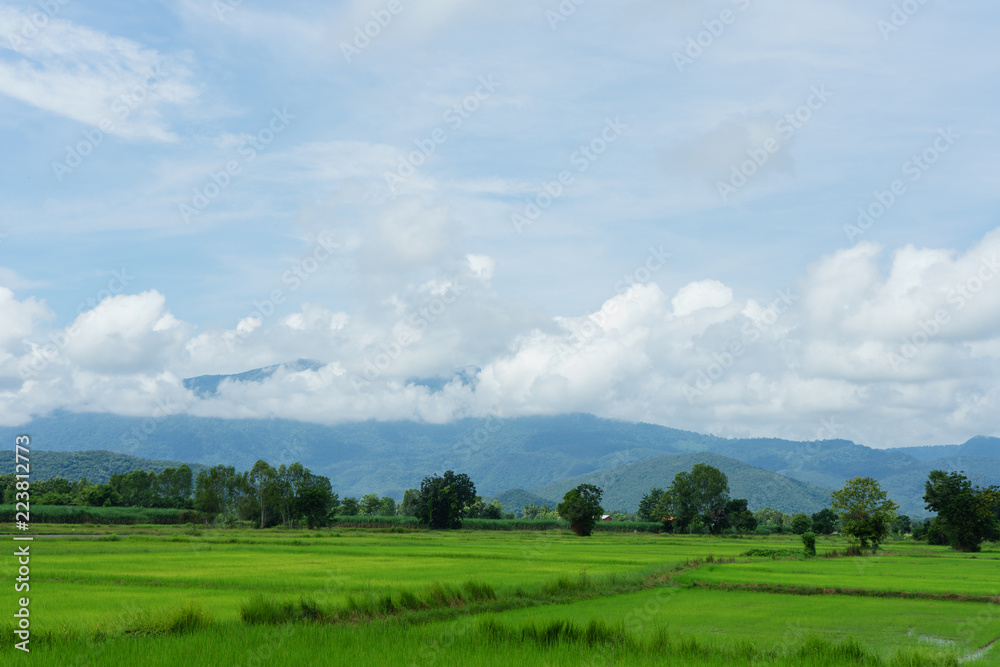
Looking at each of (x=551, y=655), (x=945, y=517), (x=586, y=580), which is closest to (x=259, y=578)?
(x=586, y=580)

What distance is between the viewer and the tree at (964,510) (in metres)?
65.4

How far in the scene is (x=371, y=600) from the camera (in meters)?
19.4

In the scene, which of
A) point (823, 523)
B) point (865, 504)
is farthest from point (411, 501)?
point (823, 523)

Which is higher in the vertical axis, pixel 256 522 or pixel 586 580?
pixel 586 580

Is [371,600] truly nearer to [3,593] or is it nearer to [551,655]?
[551,655]

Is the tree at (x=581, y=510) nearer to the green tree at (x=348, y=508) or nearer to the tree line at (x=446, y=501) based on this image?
the tree line at (x=446, y=501)

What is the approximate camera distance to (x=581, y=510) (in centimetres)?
9050

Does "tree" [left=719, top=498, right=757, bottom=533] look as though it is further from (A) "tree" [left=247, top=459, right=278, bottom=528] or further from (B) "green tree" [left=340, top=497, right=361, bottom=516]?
(B) "green tree" [left=340, top=497, right=361, bottom=516]

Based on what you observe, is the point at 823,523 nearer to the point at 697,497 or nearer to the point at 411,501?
the point at 697,497

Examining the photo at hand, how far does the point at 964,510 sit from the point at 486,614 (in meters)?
65.8

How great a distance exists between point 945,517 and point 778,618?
2358 inches

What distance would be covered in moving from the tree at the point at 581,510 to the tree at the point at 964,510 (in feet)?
122

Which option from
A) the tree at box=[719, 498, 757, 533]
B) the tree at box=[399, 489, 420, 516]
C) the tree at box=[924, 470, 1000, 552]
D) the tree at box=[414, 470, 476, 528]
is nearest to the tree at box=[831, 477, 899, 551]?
the tree at box=[924, 470, 1000, 552]

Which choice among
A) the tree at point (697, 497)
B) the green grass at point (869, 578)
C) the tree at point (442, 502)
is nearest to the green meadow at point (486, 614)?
the green grass at point (869, 578)
